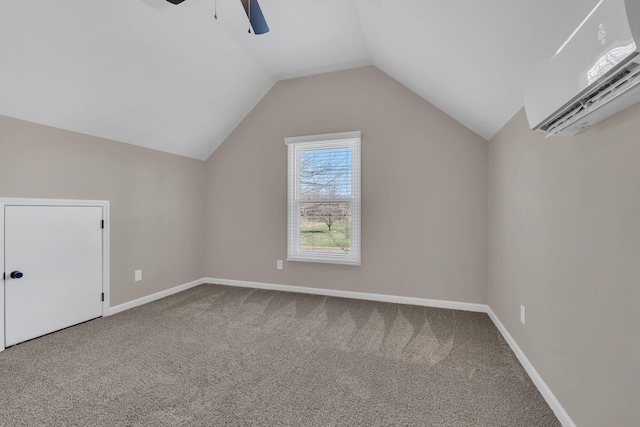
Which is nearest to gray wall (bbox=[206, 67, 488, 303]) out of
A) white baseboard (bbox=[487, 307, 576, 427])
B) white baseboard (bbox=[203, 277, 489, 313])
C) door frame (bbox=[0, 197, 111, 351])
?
white baseboard (bbox=[203, 277, 489, 313])

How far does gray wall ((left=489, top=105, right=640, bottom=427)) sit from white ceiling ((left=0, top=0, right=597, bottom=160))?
1.75 feet

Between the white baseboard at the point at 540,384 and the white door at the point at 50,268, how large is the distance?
158 inches

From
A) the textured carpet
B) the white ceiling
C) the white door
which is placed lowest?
the textured carpet

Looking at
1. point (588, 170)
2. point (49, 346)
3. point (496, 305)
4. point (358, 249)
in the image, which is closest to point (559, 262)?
point (588, 170)

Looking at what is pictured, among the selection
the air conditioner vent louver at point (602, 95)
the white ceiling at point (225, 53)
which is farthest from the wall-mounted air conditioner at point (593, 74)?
the white ceiling at point (225, 53)

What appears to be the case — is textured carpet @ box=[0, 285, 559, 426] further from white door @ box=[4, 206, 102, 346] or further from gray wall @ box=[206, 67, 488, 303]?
gray wall @ box=[206, 67, 488, 303]

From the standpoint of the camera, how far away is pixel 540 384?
1.84 metres

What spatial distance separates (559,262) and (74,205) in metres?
4.07

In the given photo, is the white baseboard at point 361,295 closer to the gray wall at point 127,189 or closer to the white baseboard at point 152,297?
the white baseboard at point 152,297

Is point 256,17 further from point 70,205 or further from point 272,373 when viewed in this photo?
point 272,373

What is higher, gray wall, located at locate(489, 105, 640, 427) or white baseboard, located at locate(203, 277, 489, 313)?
gray wall, located at locate(489, 105, 640, 427)

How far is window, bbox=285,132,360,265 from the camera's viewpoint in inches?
150

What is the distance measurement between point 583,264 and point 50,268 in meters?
4.08

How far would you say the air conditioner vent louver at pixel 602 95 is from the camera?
2.90ft
